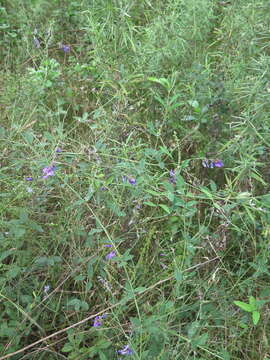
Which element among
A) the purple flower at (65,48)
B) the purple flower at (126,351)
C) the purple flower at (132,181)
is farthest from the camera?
the purple flower at (65,48)

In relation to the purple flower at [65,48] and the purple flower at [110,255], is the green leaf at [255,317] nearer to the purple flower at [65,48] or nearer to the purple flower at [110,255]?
the purple flower at [110,255]

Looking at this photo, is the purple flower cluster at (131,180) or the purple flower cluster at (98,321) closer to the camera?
the purple flower cluster at (98,321)

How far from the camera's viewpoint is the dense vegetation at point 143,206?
1.75 meters

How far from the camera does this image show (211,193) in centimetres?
197

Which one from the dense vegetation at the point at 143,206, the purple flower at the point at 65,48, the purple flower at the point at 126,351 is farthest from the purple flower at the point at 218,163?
the purple flower at the point at 65,48

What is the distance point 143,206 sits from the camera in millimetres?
2186

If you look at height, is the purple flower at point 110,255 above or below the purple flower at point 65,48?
below

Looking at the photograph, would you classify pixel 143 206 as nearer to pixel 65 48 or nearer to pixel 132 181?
pixel 132 181

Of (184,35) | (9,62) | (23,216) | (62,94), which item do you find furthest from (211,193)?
(9,62)

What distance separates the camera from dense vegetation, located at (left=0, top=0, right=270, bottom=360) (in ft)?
5.74

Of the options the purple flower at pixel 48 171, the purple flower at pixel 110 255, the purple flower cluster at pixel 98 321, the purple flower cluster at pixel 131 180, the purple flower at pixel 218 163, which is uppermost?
the purple flower at pixel 48 171

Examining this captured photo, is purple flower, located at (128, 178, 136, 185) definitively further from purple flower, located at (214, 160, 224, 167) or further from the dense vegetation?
purple flower, located at (214, 160, 224, 167)

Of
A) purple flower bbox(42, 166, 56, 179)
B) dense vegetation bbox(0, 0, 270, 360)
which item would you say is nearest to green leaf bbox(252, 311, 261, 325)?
dense vegetation bbox(0, 0, 270, 360)

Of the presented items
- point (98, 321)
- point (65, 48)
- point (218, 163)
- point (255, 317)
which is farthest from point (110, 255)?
point (65, 48)
